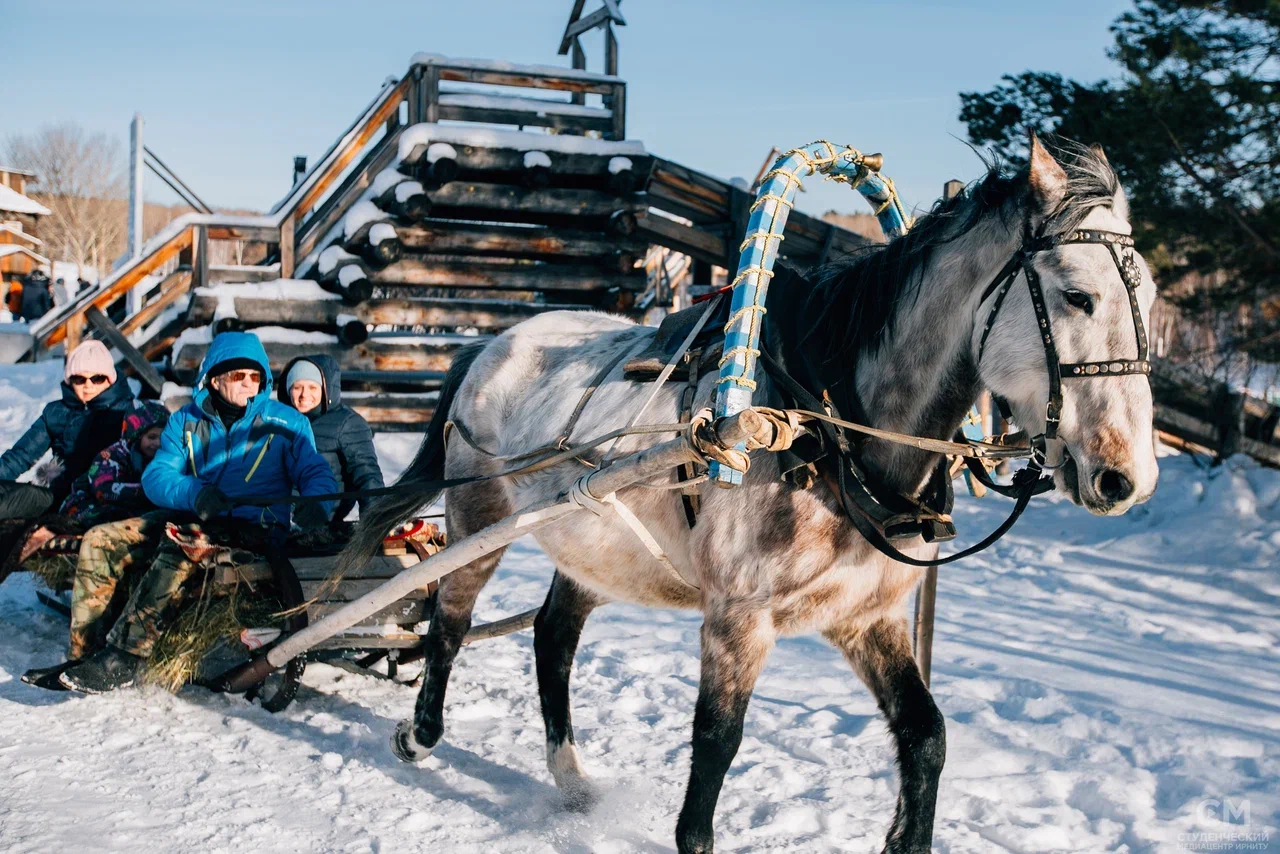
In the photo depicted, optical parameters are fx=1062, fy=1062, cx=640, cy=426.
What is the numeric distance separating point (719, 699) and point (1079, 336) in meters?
1.34

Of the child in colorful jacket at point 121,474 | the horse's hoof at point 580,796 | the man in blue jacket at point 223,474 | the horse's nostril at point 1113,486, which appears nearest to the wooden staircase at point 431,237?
the child in colorful jacket at point 121,474

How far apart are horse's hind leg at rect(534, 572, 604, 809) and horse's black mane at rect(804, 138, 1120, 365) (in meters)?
1.73

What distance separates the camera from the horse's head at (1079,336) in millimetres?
2291

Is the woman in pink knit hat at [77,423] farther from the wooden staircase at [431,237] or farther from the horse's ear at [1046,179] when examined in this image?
the horse's ear at [1046,179]

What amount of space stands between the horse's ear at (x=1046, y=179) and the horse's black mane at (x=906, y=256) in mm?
21

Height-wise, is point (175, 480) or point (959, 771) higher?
point (175, 480)

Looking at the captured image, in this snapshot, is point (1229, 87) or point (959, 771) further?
point (1229, 87)

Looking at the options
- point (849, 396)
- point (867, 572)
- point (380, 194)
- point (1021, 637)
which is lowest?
point (1021, 637)

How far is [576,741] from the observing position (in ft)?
14.1

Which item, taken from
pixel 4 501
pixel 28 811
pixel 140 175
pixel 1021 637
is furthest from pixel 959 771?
pixel 140 175

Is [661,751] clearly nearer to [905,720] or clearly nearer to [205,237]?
[905,720]

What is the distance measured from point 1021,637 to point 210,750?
4355mm

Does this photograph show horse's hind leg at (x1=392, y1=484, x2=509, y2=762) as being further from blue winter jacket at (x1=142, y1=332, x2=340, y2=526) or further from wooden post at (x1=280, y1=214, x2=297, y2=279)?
wooden post at (x1=280, y1=214, x2=297, y2=279)

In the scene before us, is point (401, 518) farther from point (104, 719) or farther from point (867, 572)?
point (867, 572)
